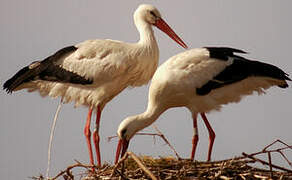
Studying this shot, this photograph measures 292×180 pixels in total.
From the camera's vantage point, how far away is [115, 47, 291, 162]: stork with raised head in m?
7.57

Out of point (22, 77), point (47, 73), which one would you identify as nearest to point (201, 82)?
point (47, 73)

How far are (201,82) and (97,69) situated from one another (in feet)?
5.53

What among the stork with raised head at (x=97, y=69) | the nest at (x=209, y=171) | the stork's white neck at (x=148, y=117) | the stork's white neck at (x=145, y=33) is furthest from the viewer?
the stork's white neck at (x=145, y=33)

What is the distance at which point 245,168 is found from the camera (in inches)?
229

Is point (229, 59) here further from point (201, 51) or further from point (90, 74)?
point (90, 74)

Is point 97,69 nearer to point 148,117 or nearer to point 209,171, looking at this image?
point 148,117

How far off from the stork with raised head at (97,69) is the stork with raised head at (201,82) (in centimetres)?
82

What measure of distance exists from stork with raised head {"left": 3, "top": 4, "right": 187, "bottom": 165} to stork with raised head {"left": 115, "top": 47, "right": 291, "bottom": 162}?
0.82 metres

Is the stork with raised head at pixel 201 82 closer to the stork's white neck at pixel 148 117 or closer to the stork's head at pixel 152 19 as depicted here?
the stork's white neck at pixel 148 117

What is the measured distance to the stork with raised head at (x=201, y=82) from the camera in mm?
7574

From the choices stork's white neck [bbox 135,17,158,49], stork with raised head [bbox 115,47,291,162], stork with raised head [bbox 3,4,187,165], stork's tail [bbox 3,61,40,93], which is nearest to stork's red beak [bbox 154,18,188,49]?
stork with raised head [bbox 3,4,187,165]

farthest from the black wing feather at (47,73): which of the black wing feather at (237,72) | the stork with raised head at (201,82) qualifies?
the black wing feather at (237,72)

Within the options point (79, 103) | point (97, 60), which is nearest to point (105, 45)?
point (97, 60)

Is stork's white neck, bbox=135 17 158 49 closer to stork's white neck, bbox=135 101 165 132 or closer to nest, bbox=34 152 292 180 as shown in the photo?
stork's white neck, bbox=135 101 165 132
